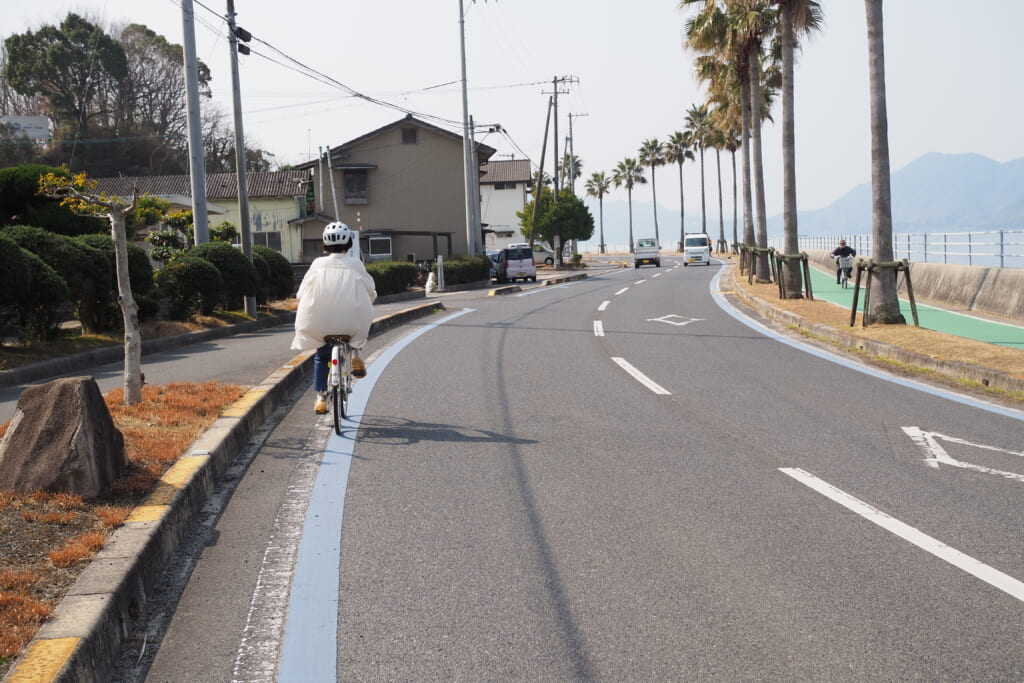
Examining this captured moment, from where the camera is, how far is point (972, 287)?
20.4 metres

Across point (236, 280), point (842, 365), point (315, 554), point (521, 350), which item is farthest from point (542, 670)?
point (236, 280)

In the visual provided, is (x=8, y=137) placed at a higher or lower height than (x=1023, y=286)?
higher

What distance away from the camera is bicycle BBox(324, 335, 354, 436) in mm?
7398

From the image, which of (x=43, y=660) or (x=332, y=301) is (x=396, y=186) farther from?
(x=43, y=660)

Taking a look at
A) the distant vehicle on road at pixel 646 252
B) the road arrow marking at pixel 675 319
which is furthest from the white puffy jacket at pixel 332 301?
the distant vehicle on road at pixel 646 252

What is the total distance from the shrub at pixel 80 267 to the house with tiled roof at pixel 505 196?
67635 millimetres

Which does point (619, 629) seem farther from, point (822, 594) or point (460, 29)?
point (460, 29)

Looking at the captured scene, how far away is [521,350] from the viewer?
1359cm

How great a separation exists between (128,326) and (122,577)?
458 cm

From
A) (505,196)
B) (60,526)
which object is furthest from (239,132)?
(505,196)

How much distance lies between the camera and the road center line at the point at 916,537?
13.6 feet

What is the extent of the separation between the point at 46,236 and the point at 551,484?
11.1 m

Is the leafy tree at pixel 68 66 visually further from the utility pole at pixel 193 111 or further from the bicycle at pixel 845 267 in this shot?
the bicycle at pixel 845 267

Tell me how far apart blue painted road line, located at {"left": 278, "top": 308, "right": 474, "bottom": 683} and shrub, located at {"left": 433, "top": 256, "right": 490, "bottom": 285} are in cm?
3105
